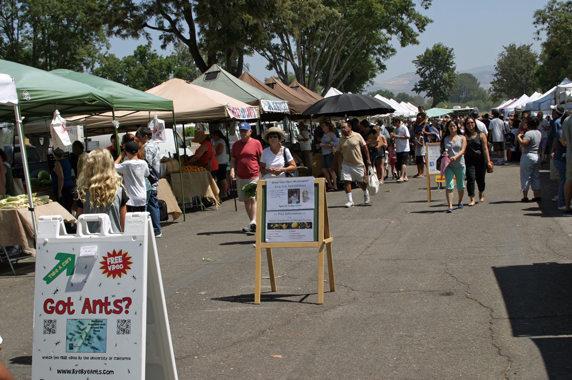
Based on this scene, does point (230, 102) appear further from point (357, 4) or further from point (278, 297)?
point (357, 4)

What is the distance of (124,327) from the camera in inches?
133

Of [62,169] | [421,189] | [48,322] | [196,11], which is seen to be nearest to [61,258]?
[48,322]

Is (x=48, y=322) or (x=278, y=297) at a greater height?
(x=48, y=322)

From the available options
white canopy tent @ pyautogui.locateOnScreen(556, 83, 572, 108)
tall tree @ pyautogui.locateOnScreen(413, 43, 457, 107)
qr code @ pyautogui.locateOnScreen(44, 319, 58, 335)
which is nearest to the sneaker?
white canopy tent @ pyautogui.locateOnScreen(556, 83, 572, 108)

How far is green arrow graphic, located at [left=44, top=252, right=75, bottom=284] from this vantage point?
11.6ft

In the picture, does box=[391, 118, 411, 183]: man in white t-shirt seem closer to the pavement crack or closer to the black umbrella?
the black umbrella

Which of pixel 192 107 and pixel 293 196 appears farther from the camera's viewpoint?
pixel 192 107

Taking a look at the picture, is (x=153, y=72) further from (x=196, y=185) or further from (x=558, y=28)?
(x=196, y=185)

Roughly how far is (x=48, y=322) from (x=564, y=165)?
10286mm

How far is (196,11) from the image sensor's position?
23594 mm

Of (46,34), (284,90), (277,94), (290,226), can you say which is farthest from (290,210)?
(46,34)

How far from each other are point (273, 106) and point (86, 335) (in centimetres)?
1453

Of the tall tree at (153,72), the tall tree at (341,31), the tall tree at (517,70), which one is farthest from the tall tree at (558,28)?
the tall tree at (153,72)

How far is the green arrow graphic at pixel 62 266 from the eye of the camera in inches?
139
